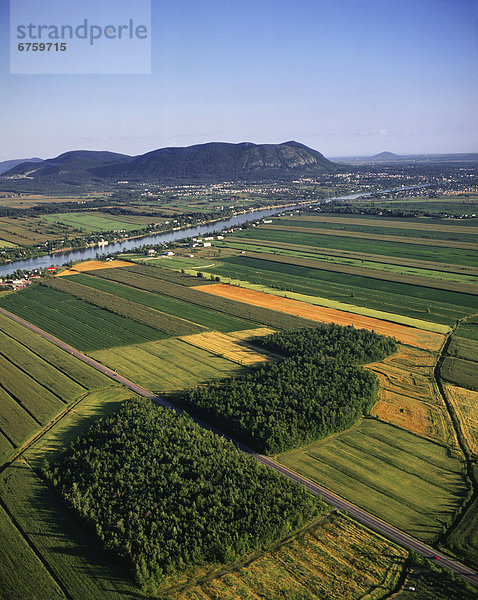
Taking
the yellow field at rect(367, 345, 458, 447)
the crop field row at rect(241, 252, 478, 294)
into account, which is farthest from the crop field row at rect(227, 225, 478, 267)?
the yellow field at rect(367, 345, 458, 447)

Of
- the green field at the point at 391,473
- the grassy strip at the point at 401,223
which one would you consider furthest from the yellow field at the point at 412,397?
the grassy strip at the point at 401,223

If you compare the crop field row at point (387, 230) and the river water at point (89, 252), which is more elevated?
the crop field row at point (387, 230)

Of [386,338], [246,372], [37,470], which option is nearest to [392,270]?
[386,338]

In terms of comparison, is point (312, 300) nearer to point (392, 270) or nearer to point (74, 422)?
point (392, 270)

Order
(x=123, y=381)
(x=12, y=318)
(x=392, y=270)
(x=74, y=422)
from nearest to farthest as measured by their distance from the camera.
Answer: (x=74, y=422) < (x=123, y=381) < (x=12, y=318) < (x=392, y=270)

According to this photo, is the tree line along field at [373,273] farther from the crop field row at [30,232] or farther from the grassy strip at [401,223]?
the crop field row at [30,232]

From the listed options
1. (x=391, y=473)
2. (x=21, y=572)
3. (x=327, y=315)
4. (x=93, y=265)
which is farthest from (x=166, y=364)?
(x=93, y=265)

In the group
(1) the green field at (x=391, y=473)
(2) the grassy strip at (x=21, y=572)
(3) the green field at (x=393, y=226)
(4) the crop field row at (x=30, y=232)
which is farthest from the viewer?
(4) the crop field row at (x=30, y=232)
